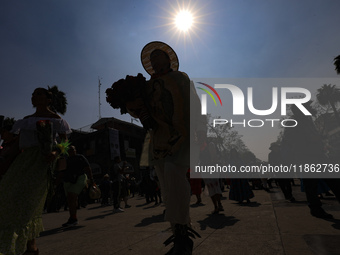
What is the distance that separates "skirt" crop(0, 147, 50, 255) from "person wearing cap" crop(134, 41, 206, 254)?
115 cm

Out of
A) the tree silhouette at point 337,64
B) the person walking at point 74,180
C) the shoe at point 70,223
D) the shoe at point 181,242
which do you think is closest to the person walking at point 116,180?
the person walking at point 74,180

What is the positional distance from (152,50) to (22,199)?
2012mm

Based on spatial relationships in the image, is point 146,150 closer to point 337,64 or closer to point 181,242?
point 181,242

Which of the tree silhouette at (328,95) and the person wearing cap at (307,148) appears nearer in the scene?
→ the person wearing cap at (307,148)

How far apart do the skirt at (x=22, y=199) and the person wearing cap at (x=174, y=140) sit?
3.77 feet

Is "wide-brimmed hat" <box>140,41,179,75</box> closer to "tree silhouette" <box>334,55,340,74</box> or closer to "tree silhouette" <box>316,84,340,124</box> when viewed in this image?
"tree silhouette" <box>334,55,340,74</box>

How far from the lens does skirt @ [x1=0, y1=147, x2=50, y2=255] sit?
199 centimetres

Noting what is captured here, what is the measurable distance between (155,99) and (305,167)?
3.25 metres

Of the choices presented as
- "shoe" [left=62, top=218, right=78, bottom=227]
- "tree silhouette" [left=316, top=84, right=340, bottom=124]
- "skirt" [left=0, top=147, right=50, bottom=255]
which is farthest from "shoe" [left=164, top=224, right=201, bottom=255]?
"tree silhouette" [left=316, top=84, right=340, bottom=124]

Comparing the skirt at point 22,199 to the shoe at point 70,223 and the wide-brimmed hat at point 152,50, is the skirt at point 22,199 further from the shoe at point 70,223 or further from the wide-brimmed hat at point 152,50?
the shoe at point 70,223

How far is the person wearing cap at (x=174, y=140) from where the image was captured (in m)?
1.94

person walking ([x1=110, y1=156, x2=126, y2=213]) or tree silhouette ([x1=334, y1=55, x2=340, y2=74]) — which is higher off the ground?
tree silhouette ([x1=334, y1=55, x2=340, y2=74])

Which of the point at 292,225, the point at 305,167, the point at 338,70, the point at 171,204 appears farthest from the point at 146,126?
the point at 338,70

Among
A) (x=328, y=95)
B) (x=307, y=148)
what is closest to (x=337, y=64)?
(x=328, y=95)
